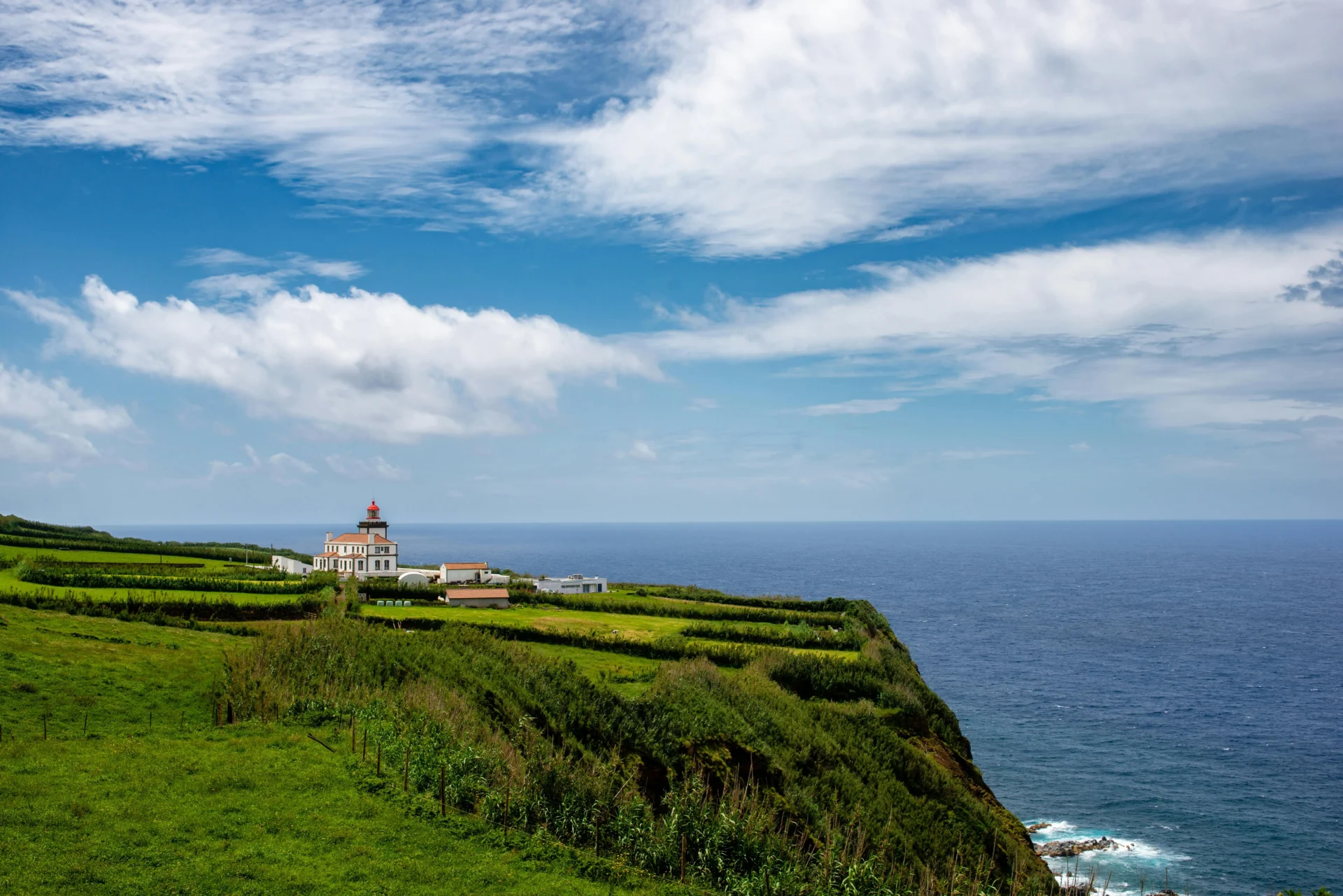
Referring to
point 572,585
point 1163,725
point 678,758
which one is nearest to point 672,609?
point 572,585

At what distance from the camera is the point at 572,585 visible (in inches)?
3676

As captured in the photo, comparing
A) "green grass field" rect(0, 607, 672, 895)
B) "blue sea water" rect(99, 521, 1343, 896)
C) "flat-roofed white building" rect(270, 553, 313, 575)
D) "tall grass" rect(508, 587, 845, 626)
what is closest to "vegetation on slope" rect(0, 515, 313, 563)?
"flat-roofed white building" rect(270, 553, 313, 575)

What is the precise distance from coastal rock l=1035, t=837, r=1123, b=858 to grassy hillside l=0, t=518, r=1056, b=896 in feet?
16.2

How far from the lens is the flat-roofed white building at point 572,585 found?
91562mm

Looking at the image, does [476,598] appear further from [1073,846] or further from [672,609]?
[1073,846]

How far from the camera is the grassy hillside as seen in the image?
2256 centimetres

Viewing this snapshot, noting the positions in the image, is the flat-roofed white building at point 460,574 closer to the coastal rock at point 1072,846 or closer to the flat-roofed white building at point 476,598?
the flat-roofed white building at point 476,598

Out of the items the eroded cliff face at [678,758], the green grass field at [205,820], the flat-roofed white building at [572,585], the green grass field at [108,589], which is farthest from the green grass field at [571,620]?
the green grass field at [205,820]

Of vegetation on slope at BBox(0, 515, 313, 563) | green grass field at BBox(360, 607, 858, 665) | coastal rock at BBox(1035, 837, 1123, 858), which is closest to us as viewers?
coastal rock at BBox(1035, 837, 1123, 858)

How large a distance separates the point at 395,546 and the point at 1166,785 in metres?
71.5

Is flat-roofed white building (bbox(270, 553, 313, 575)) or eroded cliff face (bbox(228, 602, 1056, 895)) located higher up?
flat-roofed white building (bbox(270, 553, 313, 575))

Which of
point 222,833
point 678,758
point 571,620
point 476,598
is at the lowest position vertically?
point 678,758

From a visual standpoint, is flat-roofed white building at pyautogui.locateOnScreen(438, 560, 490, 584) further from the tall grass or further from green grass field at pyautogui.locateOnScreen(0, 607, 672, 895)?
green grass field at pyautogui.locateOnScreen(0, 607, 672, 895)

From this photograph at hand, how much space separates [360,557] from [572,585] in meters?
22.0
